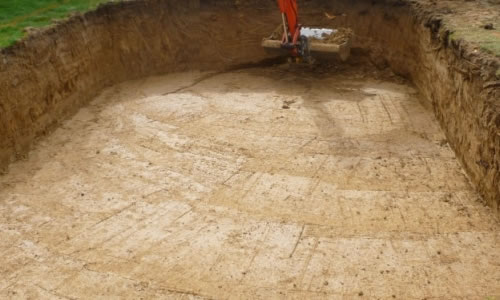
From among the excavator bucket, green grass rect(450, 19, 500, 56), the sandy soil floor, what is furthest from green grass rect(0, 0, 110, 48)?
green grass rect(450, 19, 500, 56)

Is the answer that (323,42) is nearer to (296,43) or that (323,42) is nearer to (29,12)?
(296,43)

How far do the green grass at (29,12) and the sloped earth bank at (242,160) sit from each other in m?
0.30

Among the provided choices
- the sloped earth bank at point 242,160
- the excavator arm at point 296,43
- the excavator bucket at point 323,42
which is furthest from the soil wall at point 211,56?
the excavator arm at point 296,43

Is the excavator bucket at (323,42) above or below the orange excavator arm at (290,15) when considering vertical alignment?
below

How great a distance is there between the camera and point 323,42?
9.21 meters

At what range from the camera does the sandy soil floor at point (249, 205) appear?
519 cm

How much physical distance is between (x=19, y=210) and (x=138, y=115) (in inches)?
120

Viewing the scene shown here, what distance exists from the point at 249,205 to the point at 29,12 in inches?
240

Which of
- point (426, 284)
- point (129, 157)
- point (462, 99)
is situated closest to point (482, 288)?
point (426, 284)

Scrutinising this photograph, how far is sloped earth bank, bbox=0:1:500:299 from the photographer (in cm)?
532

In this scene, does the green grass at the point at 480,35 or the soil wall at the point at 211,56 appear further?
the green grass at the point at 480,35

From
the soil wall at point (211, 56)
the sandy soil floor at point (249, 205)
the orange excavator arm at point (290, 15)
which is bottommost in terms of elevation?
the sandy soil floor at point (249, 205)

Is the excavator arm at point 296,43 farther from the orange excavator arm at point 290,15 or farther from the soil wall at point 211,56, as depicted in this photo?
the soil wall at point 211,56

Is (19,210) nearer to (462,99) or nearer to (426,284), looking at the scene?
(426,284)
